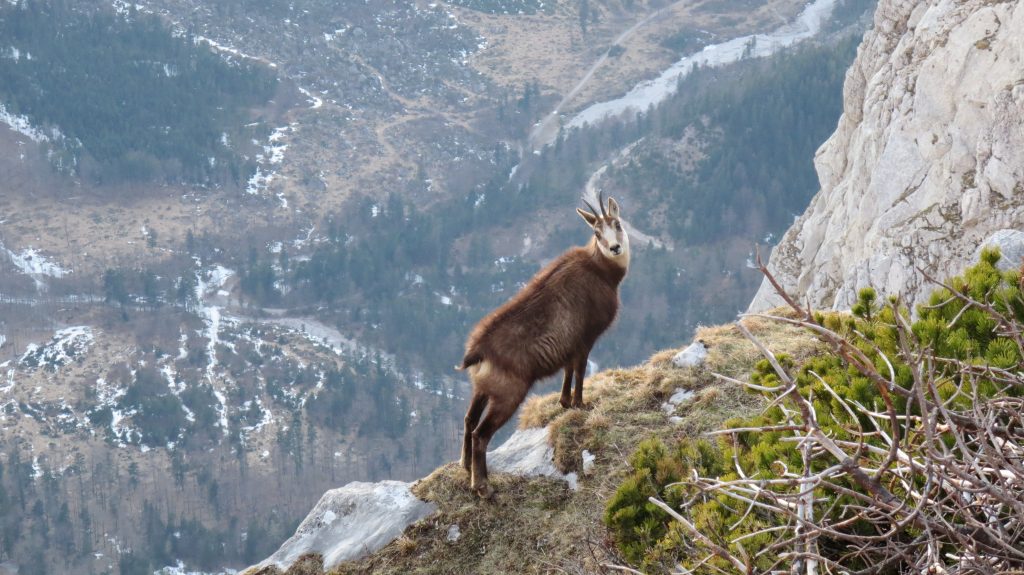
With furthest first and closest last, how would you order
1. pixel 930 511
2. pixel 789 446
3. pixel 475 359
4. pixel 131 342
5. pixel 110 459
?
pixel 131 342 < pixel 110 459 < pixel 475 359 < pixel 789 446 < pixel 930 511

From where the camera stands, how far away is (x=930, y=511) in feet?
21.5

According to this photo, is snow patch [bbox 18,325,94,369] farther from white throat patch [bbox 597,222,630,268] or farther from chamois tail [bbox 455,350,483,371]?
chamois tail [bbox 455,350,483,371]

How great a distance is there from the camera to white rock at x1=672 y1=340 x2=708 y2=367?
17.5m

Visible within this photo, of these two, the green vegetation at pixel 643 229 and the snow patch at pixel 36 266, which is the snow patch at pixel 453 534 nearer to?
the green vegetation at pixel 643 229

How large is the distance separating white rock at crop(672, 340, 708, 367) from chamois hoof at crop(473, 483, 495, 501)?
482cm

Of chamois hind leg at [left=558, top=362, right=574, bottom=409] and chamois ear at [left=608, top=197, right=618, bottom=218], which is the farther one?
chamois ear at [left=608, top=197, right=618, bottom=218]

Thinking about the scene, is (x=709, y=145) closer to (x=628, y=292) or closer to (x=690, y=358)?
(x=628, y=292)

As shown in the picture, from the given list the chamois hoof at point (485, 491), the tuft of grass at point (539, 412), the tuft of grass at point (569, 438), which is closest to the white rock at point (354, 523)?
the chamois hoof at point (485, 491)

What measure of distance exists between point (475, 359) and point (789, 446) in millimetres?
5688

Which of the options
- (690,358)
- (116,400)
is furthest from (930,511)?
(116,400)

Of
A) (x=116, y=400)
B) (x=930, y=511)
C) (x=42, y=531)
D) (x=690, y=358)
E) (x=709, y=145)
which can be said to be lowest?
(x=42, y=531)

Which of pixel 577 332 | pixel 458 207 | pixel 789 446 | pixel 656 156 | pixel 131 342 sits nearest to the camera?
pixel 789 446

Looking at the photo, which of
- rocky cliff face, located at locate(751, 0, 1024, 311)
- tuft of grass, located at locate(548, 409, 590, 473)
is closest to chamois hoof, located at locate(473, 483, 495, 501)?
tuft of grass, located at locate(548, 409, 590, 473)

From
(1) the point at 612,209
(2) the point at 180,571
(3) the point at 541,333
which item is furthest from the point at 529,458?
(2) the point at 180,571
